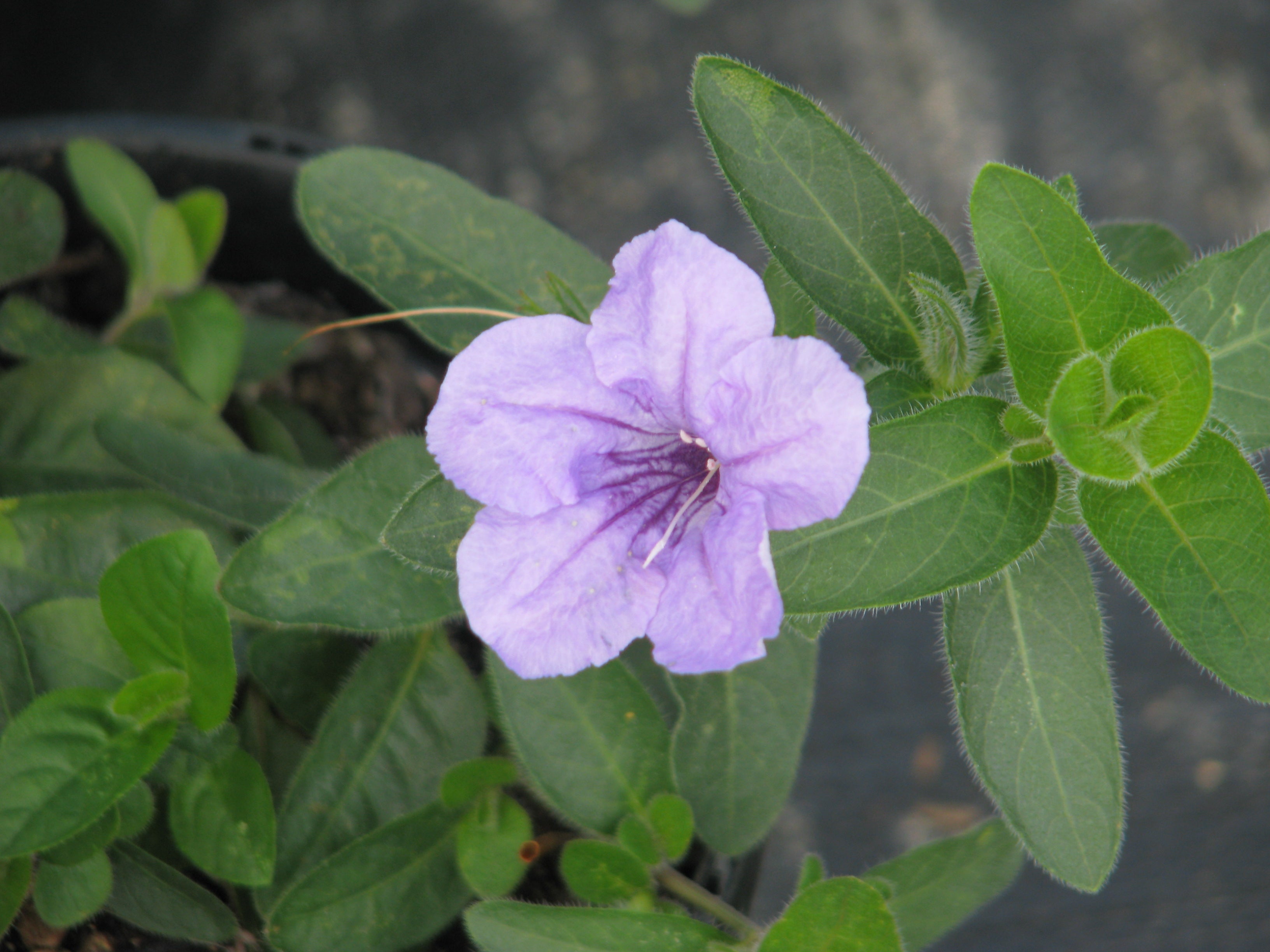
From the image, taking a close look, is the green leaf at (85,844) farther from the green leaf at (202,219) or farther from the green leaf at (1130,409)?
the green leaf at (1130,409)

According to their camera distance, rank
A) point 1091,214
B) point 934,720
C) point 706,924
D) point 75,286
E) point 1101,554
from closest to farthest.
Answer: point 706,924
point 1101,554
point 75,286
point 934,720
point 1091,214

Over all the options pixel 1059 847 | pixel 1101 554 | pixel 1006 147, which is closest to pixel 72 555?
pixel 1059 847

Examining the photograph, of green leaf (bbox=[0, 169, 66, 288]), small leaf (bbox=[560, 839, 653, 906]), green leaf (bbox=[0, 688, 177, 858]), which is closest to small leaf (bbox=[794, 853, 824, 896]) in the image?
small leaf (bbox=[560, 839, 653, 906])

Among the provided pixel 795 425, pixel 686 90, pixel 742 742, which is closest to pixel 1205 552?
pixel 795 425

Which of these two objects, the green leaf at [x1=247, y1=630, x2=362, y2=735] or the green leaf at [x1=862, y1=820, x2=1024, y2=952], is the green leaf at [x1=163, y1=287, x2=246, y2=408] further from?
the green leaf at [x1=862, y1=820, x2=1024, y2=952]

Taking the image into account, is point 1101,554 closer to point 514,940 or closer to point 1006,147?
point 514,940

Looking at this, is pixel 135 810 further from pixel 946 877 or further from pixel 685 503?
pixel 946 877
